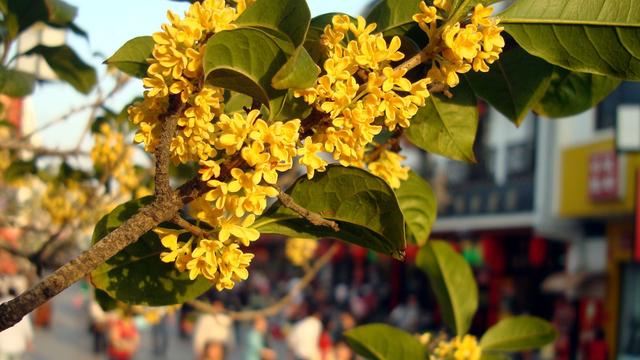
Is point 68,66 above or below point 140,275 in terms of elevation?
above

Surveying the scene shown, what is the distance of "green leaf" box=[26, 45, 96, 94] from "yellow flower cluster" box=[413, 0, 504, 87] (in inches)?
42.7

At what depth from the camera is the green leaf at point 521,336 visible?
165cm

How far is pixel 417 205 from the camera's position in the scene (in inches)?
55.2

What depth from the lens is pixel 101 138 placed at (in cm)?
311

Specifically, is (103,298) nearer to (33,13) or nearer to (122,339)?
(33,13)

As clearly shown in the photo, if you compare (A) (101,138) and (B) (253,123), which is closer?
(B) (253,123)

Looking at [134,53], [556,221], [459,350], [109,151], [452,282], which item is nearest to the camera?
[134,53]

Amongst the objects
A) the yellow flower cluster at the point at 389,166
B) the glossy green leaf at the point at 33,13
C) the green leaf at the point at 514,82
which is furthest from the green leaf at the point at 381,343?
the glossy green leaf at the point at 33,13

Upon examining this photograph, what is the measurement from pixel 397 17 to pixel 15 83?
40.2 inches

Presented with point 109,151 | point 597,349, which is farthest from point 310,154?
point 597,349

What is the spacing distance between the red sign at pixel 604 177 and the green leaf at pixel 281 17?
9.62 m

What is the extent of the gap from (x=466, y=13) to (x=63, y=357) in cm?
1193

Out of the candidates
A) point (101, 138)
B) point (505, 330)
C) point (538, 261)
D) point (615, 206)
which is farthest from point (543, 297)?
point (505, 330)

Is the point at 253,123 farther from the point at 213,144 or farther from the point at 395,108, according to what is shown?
the point at 395,108
